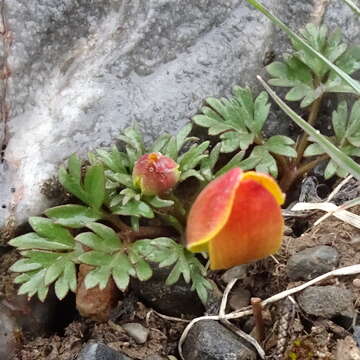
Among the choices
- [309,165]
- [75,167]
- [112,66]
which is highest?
[112,66]

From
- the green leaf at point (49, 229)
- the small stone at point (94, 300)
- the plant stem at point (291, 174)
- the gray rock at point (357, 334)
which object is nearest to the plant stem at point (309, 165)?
the plant stem at point (291, 174)

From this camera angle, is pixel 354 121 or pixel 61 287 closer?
pixel 61 287

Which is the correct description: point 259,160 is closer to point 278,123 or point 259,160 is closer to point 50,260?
point 278,123

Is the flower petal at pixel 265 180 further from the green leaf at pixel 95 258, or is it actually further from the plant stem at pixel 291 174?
the plant stem at pixel 291 174

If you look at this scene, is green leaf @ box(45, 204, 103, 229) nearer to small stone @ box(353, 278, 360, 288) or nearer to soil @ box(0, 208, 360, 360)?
soil @ box(0, 208, 360, 360)

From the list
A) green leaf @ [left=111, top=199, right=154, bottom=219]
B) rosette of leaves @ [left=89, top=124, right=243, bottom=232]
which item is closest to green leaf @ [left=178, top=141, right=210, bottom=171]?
rosette of leaves @ [left=89, top=124, right=243, bottom=232]

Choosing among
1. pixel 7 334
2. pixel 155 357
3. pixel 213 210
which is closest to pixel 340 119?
pixel 155 357

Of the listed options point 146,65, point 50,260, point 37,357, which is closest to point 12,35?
point 146,65

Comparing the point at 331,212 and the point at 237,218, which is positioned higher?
the point at 237,218

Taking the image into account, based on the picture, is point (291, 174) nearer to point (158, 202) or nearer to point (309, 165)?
point (309, 165)
